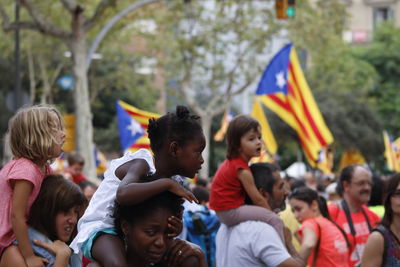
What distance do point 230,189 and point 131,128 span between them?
11816 millimetres

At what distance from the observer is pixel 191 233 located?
341 inches

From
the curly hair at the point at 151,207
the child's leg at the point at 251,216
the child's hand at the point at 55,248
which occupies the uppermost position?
the curly hair at the point at 151,207

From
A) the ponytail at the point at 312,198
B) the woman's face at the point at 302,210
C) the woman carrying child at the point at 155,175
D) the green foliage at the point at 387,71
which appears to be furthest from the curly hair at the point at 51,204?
the green foliage at the point at 387,71

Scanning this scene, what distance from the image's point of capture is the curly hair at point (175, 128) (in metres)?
3.97

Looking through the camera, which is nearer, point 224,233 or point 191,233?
point 224,233

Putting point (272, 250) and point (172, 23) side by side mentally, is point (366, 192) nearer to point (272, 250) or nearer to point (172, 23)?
point (272, 250)

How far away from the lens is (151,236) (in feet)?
12.4

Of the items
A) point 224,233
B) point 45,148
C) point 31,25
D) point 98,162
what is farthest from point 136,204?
point 98,162

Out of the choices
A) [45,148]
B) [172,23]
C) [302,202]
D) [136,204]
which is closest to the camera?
[136,204]

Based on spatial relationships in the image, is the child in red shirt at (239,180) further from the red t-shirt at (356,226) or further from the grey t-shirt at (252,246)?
the red t-shirt at (356,226)

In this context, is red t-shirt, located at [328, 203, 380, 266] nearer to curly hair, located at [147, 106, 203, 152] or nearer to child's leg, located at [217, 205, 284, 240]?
child's leg, located at [217, 205, 284, 240]

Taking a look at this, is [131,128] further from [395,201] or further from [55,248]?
[55,248]

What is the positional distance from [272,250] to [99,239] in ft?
6.60

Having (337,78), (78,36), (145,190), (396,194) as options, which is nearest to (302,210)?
(396,194)
